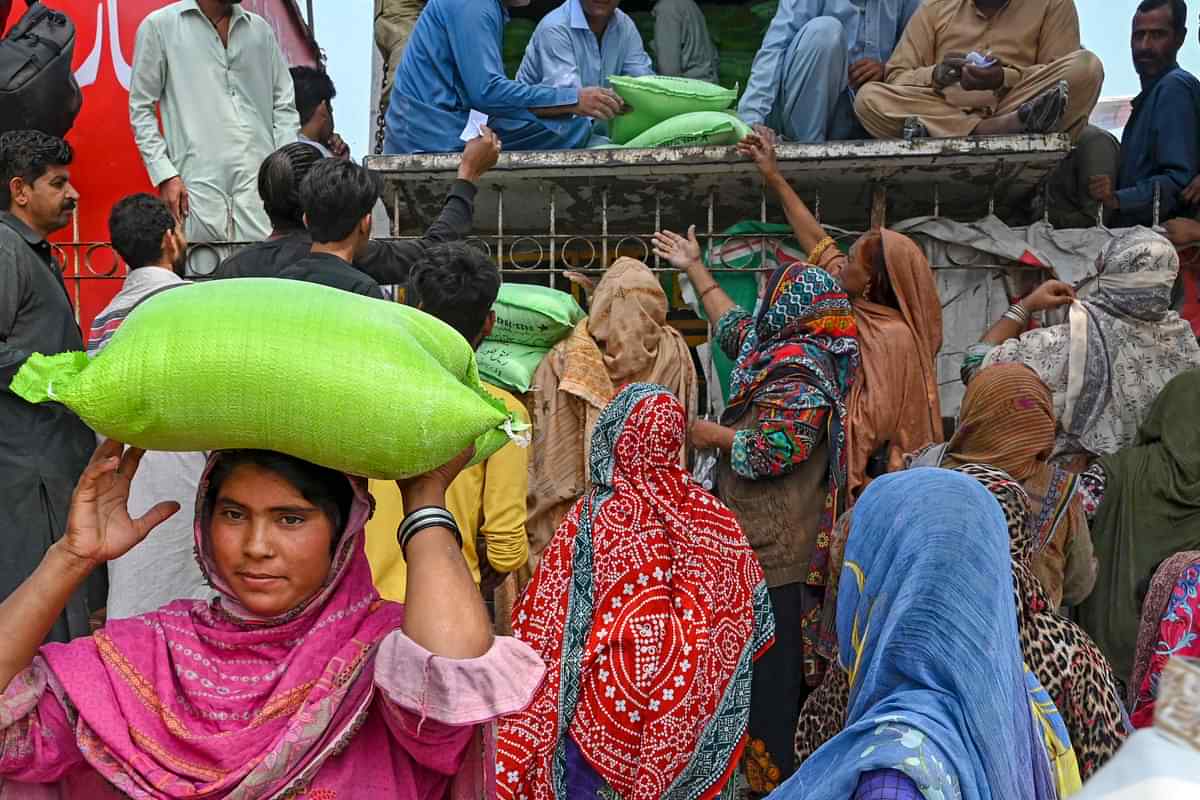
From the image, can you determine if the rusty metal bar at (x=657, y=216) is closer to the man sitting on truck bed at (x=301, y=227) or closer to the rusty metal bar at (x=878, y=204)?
the rusty metal bar at (x=878, y=204)

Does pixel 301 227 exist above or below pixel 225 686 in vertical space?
above

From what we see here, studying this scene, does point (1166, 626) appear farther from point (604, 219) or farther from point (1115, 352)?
point (604, 219)

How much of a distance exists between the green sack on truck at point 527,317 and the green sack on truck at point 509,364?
4cm

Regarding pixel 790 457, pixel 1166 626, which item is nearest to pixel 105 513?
pixel 1166 626

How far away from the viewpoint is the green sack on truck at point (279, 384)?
2182mm

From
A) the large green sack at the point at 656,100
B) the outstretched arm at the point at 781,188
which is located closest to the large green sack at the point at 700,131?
the outstretched arm at the point at 781,188

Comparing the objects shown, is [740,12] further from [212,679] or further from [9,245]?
[212,679]

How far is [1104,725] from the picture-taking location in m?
3.05

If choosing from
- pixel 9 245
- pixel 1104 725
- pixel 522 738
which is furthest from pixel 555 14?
A: pixel 1104 725

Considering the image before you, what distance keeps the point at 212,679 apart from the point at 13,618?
1.02 feet

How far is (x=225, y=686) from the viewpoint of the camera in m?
2.25

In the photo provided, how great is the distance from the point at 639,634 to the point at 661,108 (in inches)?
124

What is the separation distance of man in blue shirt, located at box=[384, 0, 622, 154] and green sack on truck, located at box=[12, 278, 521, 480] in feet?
14.6

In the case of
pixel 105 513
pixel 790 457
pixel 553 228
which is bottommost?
pixel 790 457
